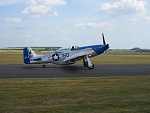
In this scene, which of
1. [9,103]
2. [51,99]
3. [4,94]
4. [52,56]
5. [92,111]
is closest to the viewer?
[92,111]

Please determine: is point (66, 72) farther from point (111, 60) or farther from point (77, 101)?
point (111, 60)

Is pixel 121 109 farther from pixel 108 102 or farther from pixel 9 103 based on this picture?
pixel 9 103

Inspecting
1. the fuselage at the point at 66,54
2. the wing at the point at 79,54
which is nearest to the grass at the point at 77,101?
the wing at the point at 79,54

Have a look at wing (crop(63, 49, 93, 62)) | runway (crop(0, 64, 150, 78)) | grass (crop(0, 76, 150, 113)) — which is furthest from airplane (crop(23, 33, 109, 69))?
grass (crop(0, 76, 150, 113))

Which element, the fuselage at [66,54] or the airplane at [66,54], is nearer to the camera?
the airplane at [66,54]

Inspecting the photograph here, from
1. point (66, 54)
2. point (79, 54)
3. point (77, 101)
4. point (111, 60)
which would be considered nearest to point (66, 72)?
point (79, 54)

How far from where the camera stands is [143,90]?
1103 cm

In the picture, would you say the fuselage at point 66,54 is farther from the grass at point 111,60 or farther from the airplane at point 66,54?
the grass at point 111,60

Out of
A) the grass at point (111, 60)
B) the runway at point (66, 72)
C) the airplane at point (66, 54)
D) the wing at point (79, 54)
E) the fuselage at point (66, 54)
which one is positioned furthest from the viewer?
the grass at point (111, 60)

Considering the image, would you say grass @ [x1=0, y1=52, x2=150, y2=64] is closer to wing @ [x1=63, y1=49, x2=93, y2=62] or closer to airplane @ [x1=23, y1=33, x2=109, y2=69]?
airplane @ [x1=23, y1=33, x2=109, y2=69]

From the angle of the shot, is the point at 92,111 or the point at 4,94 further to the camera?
the point at 4,94

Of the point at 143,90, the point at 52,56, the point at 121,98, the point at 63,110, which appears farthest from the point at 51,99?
the point at 52,56

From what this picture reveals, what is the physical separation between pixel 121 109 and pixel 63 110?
1.75 meters

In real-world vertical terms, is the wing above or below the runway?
above
